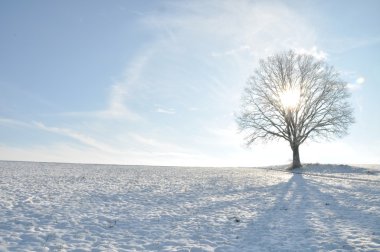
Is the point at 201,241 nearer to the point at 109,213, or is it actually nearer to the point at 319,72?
the point at 109,213

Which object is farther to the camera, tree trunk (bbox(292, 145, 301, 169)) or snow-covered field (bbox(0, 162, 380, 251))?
tree trunk (bbox(292, 145, 301, 169))

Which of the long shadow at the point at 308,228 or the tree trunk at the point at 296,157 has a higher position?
the tree trunk at the point at 296,157

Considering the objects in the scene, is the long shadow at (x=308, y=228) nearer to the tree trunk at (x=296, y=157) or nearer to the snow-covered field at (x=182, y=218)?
the snow-covered field at (x=182, y=218)

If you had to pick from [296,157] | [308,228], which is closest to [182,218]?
[308,228]

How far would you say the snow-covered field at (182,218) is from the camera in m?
10.7

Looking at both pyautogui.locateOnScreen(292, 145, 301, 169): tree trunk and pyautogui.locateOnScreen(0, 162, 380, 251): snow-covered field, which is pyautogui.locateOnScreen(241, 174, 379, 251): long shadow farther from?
pyautogui.locateOnScreen(292, 145, 301, 169): tree trunk

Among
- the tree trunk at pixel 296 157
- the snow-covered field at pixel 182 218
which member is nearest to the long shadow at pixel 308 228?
the snow-covered field at pixel 182 218

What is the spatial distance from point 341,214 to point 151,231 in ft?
28.8

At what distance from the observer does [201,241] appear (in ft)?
36.8

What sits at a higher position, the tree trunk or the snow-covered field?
the tree trunk

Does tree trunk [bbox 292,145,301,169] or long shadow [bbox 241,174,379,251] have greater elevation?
tree trunk [bbox 292,145,301,169]

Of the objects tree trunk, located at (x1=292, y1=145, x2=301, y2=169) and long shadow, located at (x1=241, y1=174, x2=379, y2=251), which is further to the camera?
tree trunk, located at (x1=292, y1=145, x2=301, y2=169)

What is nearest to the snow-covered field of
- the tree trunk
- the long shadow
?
the long shadow

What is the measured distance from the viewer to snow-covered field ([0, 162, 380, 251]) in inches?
420
